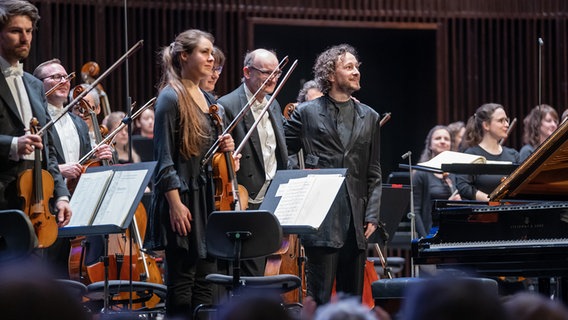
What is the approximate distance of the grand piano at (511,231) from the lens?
4477 millimetres

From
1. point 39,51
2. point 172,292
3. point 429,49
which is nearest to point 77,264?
point 172,292

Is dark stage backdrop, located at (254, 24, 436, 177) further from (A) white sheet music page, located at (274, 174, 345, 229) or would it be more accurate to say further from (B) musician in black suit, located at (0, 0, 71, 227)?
(B) musician in black suit, located at (0, 0, 71, 227)

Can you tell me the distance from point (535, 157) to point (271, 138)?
143 centimetres

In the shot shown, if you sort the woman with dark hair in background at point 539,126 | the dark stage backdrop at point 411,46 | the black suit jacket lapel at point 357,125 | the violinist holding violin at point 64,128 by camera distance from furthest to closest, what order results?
the dark stage backdrop at point 411,46
the woman with dark hair in background at point 539,126
the violinist holding violin at point 64,128
the black suit jacket lapel at point 357,125

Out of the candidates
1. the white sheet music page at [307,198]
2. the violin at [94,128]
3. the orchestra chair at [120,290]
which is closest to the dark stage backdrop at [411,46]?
the violin at [94,128]

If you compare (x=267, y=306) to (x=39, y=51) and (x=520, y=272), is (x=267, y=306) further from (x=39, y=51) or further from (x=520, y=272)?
(x=39, y=51)

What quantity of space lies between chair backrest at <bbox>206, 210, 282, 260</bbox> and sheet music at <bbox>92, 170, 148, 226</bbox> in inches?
13.4

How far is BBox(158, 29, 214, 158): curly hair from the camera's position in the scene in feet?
14.6

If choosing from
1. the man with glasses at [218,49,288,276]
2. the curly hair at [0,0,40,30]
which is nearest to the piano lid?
the man with glasses at [218,49,288,276]

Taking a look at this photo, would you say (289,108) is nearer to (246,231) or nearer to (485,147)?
(485,147)

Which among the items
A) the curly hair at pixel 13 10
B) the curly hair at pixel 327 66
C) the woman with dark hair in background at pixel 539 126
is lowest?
the woman with dark hair in background at pixel 539 126

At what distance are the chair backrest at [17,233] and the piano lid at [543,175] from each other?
2.20 m

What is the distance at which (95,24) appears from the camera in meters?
8.69

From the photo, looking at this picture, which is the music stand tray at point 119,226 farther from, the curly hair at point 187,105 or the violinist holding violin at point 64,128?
the violinist holding violin at point 64,128
